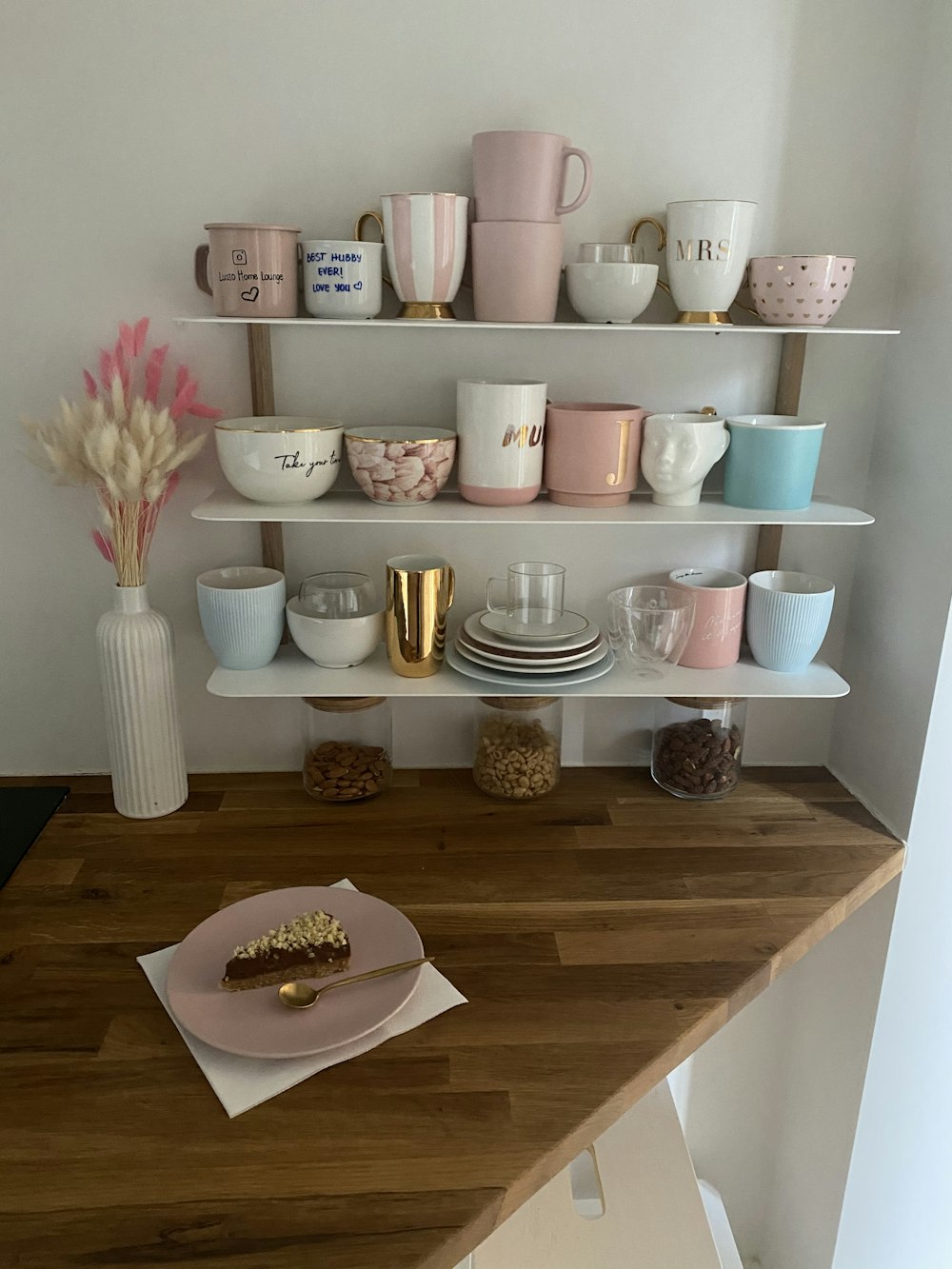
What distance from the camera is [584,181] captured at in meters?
1.18

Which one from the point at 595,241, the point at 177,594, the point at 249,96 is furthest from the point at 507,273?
the point at 177,594

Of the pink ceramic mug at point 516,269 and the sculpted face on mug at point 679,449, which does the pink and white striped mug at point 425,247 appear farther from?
the sculpted face on mug at point 679,449

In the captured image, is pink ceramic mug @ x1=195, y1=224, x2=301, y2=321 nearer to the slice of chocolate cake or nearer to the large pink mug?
the large pink mug

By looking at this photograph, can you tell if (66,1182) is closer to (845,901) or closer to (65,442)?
(65,442)

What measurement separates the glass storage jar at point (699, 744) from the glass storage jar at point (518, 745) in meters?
0.16

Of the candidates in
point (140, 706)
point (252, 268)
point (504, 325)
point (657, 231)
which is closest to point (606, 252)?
point (657, 231)

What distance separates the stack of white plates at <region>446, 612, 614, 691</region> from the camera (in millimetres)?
1301

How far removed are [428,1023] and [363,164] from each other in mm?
1038

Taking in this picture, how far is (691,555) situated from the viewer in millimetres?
1444

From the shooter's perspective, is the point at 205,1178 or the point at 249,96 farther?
the point at 249,96

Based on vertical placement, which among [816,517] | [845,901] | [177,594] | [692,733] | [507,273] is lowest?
[845,901]

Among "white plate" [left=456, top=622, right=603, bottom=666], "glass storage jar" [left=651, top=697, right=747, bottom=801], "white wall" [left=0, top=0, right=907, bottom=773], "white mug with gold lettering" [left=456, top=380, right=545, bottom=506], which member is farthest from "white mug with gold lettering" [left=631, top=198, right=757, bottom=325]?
"glass storage jar" [left=651, top=697, right=747, bottom=801]

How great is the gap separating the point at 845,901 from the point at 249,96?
126cm

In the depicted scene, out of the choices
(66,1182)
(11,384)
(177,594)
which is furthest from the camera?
(177,594)
